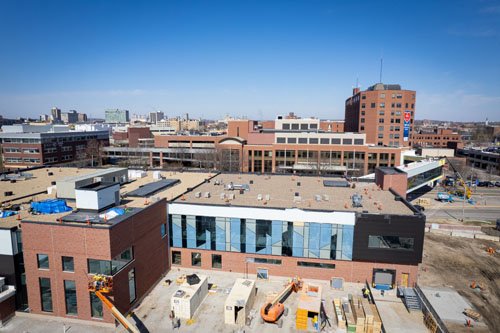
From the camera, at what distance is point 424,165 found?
64312 millimetres

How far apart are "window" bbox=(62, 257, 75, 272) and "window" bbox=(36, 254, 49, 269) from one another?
63.0 inches

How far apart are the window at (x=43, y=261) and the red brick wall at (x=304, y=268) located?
13.0 metres

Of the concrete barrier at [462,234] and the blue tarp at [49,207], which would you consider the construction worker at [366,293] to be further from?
the blue tarp at [49,207]

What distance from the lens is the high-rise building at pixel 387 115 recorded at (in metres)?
105

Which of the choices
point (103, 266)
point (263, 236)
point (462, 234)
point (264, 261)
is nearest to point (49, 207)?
point (103, 266)

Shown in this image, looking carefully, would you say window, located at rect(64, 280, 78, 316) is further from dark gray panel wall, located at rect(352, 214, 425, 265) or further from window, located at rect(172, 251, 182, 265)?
dark gray panel wall, located at rect(352, 214, 425, 265)

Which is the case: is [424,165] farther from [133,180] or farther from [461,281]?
[133,180]

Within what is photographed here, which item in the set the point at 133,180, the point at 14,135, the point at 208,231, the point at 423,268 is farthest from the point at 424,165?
the point at 14,135

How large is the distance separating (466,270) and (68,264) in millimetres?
43805

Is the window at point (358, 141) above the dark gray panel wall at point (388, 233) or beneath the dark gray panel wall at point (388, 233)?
above

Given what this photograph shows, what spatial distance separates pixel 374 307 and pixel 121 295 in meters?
22.6

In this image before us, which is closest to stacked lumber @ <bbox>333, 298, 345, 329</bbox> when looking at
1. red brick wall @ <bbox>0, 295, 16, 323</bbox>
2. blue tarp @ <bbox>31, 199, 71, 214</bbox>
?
blue tarp @ <bbox>31, 199, 71, 214</bbox>

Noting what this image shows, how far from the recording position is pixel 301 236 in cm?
3253

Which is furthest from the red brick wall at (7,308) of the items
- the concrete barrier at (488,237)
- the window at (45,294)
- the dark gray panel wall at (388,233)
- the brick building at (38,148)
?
the brick building at (38,148)
